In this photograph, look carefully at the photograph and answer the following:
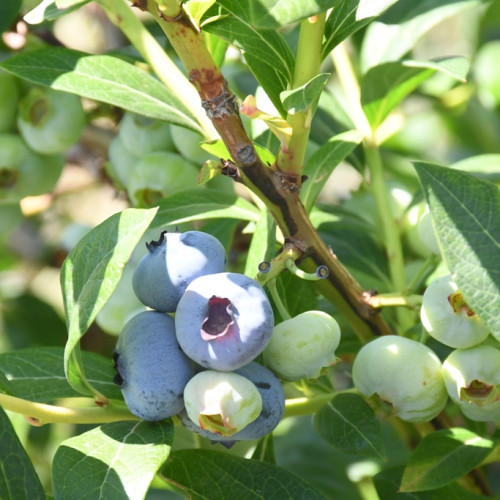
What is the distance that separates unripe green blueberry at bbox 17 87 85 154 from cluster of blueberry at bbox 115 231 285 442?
1.29 feet

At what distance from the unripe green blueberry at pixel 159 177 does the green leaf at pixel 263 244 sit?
8.7 inches

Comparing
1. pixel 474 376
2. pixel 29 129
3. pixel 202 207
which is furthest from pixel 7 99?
pixel 474 376

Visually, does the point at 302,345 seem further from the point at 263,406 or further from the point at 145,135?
the point at 145,135

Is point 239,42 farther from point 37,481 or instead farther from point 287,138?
point 37,481

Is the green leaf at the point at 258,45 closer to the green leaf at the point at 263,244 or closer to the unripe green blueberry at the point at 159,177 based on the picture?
A: the green leaf at the point at 263,244

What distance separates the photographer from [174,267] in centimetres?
65

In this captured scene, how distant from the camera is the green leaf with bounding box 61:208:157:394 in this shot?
0.59m

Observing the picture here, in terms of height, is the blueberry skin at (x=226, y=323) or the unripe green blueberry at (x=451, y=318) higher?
the blueberry skin at (x=226, y=323)

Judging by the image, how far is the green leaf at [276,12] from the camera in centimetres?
51

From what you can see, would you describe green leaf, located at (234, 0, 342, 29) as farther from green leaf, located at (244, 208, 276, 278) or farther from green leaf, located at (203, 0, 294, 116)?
green leaf, located at (244, 208, 276, 278)

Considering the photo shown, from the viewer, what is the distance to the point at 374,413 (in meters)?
0.75

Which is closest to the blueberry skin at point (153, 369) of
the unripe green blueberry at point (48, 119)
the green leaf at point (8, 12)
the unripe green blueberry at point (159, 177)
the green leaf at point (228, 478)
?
the green leaf at point (228, 478)

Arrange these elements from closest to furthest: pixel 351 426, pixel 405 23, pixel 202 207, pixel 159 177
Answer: pixel 351 426
pixel 202 207
pixel 159 177
pixel 405 23

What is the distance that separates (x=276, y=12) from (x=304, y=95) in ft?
0.37
